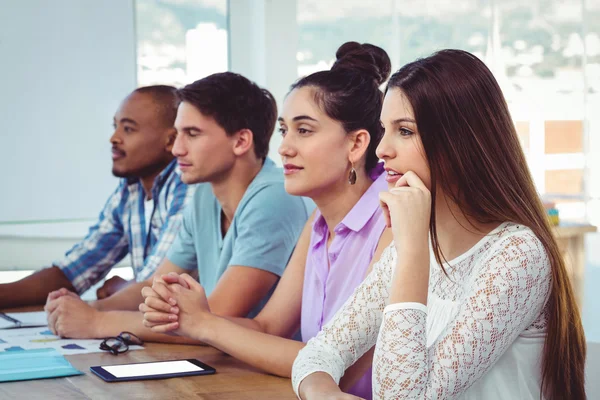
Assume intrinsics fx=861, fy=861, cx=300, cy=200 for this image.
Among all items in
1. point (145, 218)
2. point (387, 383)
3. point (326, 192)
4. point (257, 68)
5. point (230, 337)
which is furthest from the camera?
point (257, 68)

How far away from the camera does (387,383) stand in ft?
4.17

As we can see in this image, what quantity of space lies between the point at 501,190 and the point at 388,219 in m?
0.22

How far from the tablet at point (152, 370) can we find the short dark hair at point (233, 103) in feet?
2.72

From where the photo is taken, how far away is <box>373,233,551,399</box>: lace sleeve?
1.25 m

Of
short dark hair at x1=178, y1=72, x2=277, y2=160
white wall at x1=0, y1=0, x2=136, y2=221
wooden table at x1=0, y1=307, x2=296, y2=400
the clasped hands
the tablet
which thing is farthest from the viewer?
white wall at x1=0, y1=0, x2=136, y2=221

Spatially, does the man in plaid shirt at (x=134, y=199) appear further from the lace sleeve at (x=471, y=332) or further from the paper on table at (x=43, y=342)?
the lace sleeve at (x=471, y=332)

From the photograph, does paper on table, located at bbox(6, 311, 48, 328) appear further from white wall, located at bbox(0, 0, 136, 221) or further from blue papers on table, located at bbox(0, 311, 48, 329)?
white wall, located at bbox(0, 0, 136, 221)

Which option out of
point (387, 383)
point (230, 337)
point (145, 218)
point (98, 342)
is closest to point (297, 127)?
point (230, 337)

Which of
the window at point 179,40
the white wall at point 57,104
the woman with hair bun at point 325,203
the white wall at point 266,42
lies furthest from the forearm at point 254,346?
the white wall at point 266,42

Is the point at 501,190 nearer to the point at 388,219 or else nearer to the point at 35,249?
the point at 388,219

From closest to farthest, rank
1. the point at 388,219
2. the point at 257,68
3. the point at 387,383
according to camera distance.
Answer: the point at 387,383, the point at 388,219, the point at 257,68

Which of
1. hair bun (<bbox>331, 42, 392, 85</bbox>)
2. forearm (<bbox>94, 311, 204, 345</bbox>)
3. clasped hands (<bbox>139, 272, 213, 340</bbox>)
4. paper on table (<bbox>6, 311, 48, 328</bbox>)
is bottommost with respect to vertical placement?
paper on table (<bbox>6, 311, 48, 328</bbox>)

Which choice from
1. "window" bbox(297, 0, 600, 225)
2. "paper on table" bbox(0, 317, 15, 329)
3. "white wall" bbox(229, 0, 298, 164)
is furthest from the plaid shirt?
"window" bbox(297, 0, 600, 225)

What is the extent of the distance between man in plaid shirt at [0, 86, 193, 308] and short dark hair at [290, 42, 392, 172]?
906mm
